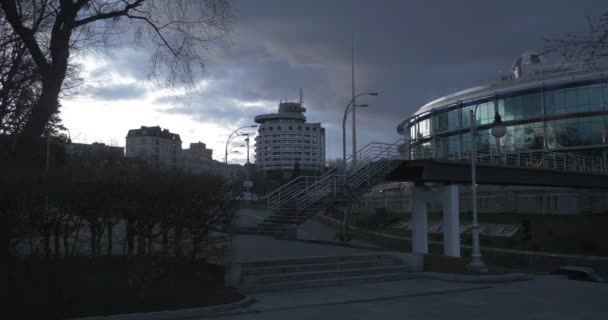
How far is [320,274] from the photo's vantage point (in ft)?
49.2

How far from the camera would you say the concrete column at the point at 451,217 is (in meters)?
25.6

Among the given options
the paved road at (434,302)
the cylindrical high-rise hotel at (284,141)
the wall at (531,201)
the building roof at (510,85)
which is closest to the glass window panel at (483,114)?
the building roof at (510,85)

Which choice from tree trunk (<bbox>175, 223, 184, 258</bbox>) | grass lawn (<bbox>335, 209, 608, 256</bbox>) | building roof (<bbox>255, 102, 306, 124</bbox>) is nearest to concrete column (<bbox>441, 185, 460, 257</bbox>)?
grass lawn (<bbox>335, 209, 608, 256</bbox>)

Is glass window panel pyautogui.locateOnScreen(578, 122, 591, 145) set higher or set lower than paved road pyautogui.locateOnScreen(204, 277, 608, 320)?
higher

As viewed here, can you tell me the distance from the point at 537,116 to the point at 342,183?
54886 millimetres

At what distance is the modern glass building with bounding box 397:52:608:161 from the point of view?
6575cm

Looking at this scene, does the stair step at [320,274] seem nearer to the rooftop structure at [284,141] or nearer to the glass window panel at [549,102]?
the glass window panel at [549,102]

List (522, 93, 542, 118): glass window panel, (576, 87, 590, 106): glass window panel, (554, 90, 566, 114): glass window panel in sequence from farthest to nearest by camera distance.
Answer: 1. (522, 93, 542, 118): glass window panel
2. (554, 90, 566, 114): glass window panel
3. (576, 87, 590, 106): glass window panel

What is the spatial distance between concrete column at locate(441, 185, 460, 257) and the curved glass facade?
35119mm

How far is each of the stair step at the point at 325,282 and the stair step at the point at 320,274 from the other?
0.71 ft

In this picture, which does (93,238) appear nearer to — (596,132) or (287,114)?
(596,132)

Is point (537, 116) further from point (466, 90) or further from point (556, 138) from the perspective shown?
point (466, 90)

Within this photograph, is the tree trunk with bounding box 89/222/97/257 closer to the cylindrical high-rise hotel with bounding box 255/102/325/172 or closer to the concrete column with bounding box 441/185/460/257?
the concrete column with bounding box 441/185/460/257

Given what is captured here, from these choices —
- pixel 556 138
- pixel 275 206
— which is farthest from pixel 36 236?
pixel 556 138
